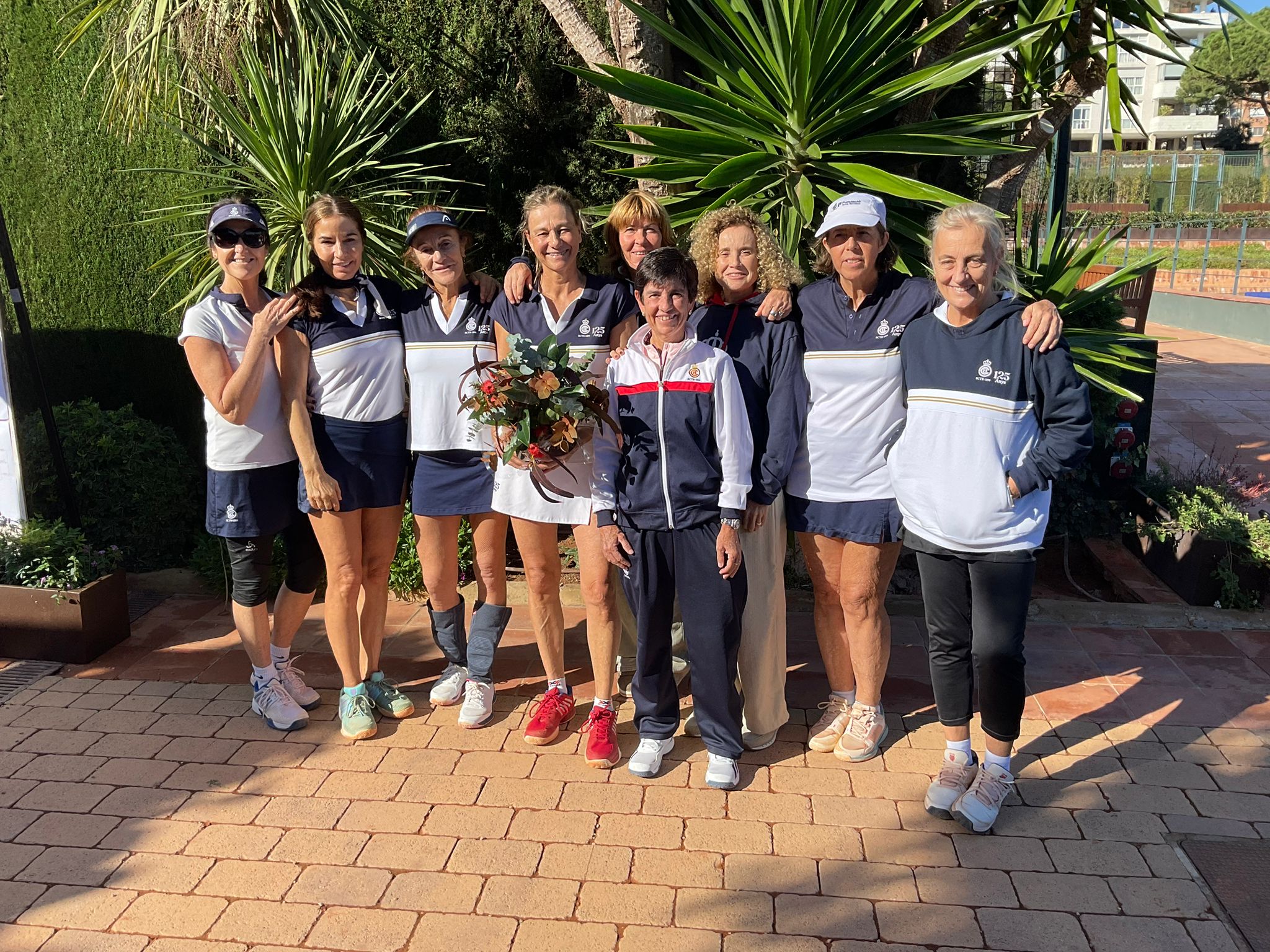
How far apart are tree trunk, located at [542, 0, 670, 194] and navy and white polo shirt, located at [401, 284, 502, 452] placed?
5.23ft

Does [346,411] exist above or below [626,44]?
below

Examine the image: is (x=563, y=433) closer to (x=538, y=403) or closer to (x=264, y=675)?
(x=538, y=403)

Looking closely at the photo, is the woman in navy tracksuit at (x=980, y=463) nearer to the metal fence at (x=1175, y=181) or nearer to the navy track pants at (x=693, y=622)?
the navy track pants at (x=693, y=622)

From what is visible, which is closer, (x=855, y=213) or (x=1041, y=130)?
(x=855, y=213)

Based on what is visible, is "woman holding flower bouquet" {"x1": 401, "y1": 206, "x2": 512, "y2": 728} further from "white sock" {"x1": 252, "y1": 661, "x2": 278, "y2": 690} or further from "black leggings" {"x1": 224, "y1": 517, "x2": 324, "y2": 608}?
"white sock" {"x1": 252, "y1": 661, "x2": 278, "y2": 690}

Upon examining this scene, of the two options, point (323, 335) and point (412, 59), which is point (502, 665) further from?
point (412, 59)

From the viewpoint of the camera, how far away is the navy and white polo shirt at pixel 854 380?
331 cm

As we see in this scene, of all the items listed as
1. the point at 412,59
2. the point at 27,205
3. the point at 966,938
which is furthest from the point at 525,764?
the point at 27,205

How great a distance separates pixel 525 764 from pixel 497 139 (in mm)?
3519

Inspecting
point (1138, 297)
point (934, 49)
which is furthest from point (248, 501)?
point (1138, 297)

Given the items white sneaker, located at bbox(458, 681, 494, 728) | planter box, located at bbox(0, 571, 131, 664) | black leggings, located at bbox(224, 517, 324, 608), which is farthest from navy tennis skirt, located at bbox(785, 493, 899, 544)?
planter box, located at bbox(0, 571, 131, 664)

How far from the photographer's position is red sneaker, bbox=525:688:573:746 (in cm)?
377

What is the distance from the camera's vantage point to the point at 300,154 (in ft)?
16.4

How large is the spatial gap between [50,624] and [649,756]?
285 cm
